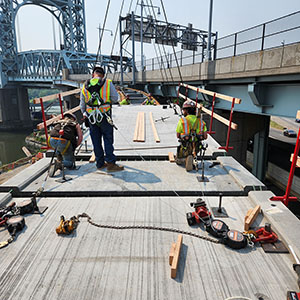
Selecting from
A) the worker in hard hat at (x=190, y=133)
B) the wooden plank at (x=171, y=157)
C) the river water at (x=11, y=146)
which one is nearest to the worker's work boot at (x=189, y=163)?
the worker in hard hat at (x=190, y=133)

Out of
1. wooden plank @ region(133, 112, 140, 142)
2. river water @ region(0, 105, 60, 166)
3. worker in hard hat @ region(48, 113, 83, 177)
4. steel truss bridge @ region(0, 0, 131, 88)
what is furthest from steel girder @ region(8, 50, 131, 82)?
worker in hard hat @ region(48, 113, 83, 177)

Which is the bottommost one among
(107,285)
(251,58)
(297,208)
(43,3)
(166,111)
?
(297,208)

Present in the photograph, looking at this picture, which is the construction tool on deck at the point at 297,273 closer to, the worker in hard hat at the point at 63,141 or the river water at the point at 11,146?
the worker in hard hat at the point at 63,141

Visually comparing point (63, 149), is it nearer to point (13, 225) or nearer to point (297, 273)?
point (13, 225)

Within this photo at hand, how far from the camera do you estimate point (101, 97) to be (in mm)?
5094

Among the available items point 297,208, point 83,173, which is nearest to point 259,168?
point 297,208

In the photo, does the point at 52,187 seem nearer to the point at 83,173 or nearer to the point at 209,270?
the point at 83,173

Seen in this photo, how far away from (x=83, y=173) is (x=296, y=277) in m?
4.23

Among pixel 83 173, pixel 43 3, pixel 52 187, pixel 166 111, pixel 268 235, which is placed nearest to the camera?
pixel 268 235

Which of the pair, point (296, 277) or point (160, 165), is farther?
point (160, 165)

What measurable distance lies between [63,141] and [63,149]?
0.67 ft

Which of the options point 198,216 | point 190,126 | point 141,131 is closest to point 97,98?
point 190,126

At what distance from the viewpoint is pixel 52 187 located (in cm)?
467

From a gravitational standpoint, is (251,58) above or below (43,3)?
below
